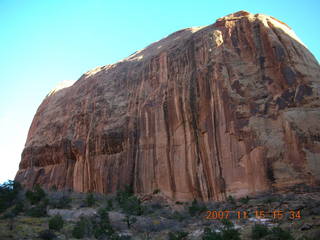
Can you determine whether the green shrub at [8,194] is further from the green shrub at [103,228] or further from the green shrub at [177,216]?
the green shrub at [177,216]

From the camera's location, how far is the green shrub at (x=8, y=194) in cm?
2304

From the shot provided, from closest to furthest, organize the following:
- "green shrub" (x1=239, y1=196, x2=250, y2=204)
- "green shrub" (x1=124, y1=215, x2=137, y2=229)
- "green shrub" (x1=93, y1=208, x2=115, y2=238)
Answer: "green shrub" (x1=93, y1=208, x2=115, y2=238)
"green shrub" (x1=124, y1=215, x2=137, y2=229)
"green shrub" (x1=239, y1=196, x2=250, y2=204)

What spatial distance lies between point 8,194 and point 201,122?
1410 cm

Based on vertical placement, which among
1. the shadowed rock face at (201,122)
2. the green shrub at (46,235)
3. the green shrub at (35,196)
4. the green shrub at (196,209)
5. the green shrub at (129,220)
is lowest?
the green shrub at (46,235)

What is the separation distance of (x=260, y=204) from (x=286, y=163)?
9.57ft

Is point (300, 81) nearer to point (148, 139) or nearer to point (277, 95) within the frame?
point (277, 95)

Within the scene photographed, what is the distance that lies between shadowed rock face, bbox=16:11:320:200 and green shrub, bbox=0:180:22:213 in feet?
18.0

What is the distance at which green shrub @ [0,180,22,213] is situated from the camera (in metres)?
23.0

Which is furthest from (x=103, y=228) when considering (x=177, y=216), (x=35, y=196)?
(x=35, y=196)

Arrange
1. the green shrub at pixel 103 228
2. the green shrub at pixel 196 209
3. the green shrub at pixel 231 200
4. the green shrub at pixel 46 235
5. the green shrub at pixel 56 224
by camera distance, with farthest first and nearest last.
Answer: the green shrub at pixel 196 209, the green shrub at pixel 231 200, the green shrub at pixel 56 224, the green shrub at pixel 103 228, the green shrub at pixel 46 235

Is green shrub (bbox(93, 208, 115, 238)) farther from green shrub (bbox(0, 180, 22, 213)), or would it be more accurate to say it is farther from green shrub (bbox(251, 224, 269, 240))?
green shrub (bbox(0, 180, 22, 213))

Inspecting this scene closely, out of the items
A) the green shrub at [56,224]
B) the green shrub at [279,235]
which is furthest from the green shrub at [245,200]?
the green shrub at [56,224]

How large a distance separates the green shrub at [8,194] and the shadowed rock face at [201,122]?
5501 millimetres
